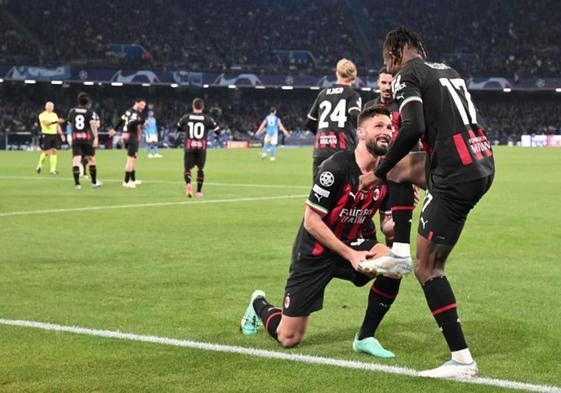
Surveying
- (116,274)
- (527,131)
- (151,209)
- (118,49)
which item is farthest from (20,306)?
(527,131)

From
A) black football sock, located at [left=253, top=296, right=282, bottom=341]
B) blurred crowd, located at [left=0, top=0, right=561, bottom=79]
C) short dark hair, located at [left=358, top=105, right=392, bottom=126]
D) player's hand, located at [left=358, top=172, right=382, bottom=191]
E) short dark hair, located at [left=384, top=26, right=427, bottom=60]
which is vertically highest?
blurred crowd, located at [left=0, top=0, right=561, bottom=79]

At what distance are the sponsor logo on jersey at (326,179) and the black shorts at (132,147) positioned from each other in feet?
58.6

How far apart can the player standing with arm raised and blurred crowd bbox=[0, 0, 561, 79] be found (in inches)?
2314

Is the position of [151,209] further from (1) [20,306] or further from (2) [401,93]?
(2) [401,93]

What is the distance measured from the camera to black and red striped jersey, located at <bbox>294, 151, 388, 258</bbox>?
21.0 feet

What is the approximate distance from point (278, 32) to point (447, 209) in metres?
70.3

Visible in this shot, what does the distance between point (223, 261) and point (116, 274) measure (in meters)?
1.51

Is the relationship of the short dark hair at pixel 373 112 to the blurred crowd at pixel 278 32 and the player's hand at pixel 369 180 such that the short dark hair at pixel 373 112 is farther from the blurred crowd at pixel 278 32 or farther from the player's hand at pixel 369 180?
the blurred crowd at pixel 278 32

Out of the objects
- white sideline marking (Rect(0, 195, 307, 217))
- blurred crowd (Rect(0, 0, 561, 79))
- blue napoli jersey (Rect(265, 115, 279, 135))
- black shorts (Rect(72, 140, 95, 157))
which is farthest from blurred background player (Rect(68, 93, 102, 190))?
blurred crowd (Rect(0, 0, 561, 79))

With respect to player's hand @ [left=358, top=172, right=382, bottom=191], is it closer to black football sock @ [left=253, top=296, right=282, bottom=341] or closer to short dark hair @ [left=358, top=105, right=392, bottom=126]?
short dark hair @ [left=358, top=105, right=392, bottom=126]

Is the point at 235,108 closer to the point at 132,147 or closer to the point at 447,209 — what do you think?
the point at 132,147

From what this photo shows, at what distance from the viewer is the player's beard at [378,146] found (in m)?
6.31

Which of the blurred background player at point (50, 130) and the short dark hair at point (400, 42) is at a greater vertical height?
the short dark hair at point (400, 42)

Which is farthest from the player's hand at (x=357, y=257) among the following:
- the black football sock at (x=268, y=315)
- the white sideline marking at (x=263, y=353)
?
the black football sock at (x=268, y=315)
